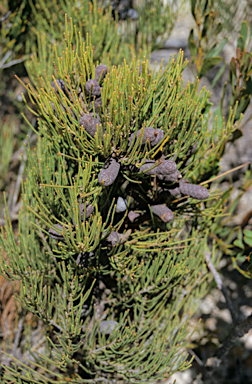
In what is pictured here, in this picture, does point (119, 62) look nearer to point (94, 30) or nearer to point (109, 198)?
point (94, 30)

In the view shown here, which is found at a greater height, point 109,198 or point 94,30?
point 94,30

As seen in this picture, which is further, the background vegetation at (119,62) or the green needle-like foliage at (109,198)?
the background vegetation at (119,62)

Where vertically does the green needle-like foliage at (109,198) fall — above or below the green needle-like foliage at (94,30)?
below

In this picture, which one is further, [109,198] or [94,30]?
[94,30]

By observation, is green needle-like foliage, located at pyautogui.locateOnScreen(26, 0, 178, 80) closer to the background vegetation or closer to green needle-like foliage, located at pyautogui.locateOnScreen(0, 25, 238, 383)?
the background vegetation

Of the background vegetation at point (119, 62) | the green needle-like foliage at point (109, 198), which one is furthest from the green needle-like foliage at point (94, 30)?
the green needle-like foliage at point (109, 198)

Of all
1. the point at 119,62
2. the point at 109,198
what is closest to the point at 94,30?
the point at 119,62

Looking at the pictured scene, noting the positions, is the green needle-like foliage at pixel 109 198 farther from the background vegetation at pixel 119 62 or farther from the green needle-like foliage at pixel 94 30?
the green needle-like foliage at pixel 94 30

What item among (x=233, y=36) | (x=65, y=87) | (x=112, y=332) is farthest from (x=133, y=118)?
(x=233, y=36)

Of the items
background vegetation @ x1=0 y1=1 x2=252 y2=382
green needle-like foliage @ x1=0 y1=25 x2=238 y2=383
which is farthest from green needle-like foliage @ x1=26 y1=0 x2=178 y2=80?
green needle-like foliage @ x1=0 y1=25 x2=238 y2=383
